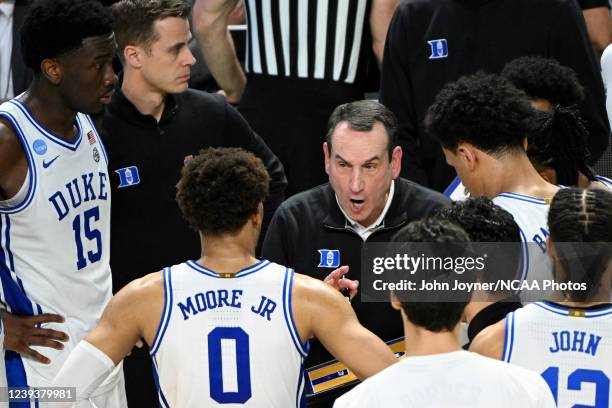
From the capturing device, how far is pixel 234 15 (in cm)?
714

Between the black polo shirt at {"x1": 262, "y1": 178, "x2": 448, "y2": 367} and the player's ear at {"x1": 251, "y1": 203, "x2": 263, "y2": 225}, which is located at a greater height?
the player's ear at {"x1": 251, "y1": 203, "x2": 263, "y2": 225}

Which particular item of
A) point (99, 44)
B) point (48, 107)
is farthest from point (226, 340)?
point (99, 44)

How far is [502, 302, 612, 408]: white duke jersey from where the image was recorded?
327cm

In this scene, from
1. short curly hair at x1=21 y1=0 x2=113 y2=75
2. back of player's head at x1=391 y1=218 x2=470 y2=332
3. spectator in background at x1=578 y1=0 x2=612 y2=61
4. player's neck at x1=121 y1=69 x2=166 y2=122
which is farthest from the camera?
spectator in background at x1=578 y1=0 x2=612 y2=61

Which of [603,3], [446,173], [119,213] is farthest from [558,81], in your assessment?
[119,213]

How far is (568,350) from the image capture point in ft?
10.8

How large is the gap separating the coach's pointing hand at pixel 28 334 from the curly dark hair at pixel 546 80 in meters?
2.27

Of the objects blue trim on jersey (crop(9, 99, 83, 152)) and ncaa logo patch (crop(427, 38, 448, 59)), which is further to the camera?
ncaa logo patch (crop(427, 38, 448, 59))

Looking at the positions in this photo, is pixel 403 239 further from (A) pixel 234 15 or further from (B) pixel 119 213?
(A) pixel 234 15

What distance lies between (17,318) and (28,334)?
8 cm

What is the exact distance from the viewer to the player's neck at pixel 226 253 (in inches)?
141

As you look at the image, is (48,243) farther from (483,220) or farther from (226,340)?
(483,220)

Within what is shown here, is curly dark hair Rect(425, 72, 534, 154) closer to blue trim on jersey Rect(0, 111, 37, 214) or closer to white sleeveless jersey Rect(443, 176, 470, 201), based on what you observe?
white sleeveless jersey Rect(443, 176, 470, 201)

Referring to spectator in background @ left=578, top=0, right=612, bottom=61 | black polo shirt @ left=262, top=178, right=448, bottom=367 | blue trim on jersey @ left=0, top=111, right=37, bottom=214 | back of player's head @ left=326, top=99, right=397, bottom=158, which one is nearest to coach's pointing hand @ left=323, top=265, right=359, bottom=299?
black polo shirt @ left=262, top=178, right=448, bottom=367
